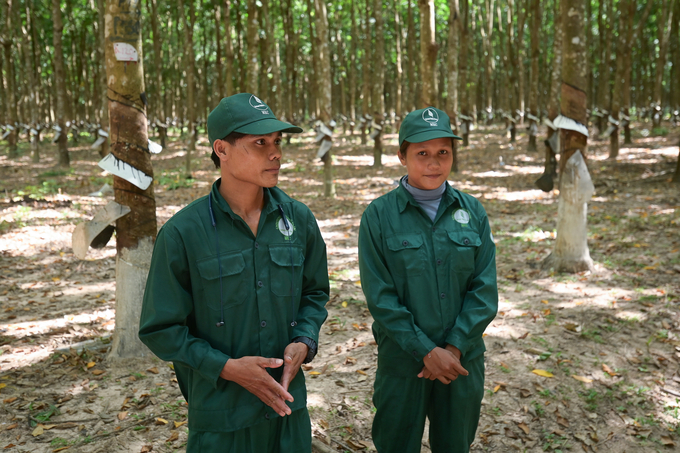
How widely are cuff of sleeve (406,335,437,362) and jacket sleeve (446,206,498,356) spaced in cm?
10

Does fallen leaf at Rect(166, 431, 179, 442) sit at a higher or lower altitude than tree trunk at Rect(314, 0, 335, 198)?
lower

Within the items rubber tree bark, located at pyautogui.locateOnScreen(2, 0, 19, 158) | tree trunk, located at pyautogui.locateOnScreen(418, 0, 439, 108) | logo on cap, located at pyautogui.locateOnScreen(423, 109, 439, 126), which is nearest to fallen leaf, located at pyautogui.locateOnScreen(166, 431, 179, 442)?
logo on cap, located at pyautogui.locateOnScreen(423, 109, 439, 126)

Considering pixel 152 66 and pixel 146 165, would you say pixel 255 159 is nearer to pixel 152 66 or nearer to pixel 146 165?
pixel 146 165

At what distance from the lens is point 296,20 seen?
2897 cm

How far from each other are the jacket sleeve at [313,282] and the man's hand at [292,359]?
128mm

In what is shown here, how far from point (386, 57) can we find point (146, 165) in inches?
1187

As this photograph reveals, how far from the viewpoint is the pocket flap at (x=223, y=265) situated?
75.5 inches

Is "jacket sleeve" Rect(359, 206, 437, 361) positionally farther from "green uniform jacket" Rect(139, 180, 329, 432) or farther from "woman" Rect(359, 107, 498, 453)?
"green uniform jacket" Rect(139, 180, 329, 432)

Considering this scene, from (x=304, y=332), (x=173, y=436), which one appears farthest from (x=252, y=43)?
(x=304, y=332)

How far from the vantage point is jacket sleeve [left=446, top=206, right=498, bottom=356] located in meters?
2.30

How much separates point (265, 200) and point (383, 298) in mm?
708

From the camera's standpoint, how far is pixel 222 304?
1946 millimetres

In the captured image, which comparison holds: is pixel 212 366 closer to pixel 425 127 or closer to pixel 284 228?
pixel 284 228

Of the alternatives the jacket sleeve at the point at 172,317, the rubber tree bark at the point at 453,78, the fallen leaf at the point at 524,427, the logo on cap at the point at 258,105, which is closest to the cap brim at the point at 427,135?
the logo on cap at the point at 258,105
